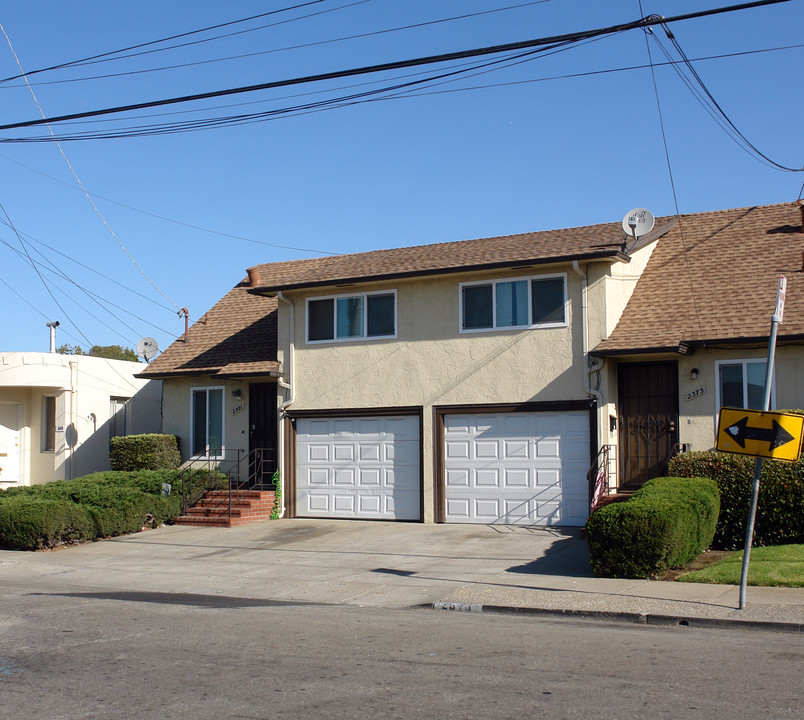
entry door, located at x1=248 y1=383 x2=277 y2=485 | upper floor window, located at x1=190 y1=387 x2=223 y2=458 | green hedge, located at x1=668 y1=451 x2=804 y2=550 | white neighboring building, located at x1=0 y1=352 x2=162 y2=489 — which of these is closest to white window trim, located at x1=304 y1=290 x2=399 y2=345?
entry door, located at x1=248 y1=383 x2=277 y2=485

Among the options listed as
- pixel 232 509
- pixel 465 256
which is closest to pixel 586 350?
pixel 465 256

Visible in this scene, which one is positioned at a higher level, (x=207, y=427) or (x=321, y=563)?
(x=207, y=427)

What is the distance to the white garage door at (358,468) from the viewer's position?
63.7 ft

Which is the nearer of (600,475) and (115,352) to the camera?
(600,475)

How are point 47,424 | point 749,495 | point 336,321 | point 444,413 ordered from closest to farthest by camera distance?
1. point 749,495
2. point 444,413
3. point 336,321
4. point 47,424

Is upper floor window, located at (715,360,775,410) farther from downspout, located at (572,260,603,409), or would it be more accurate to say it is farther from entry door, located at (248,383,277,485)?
entry door, located at (248,383,277,485)

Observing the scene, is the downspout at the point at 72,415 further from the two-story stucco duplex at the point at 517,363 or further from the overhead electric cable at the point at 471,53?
the overhead electric cable at the point at 471,53

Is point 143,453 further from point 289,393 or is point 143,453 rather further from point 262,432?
point 289,393

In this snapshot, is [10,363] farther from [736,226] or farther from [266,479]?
[736,226]

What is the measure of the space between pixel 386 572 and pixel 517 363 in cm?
597

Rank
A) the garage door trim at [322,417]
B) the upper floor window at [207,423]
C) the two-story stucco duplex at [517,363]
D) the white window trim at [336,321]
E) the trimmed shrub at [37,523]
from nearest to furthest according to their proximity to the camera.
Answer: the trimmed shrub at [37,523] → the two-story stucco duplex at [517,363] → the garage door trim at [322,417] → the white window trim at [336,321] → the upper floor window at [207,423]

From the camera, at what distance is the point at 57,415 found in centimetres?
2534

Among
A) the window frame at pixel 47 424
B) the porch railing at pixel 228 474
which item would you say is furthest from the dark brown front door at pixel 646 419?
the window frame at pixel 47 424

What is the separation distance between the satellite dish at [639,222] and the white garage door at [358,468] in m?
5.87
